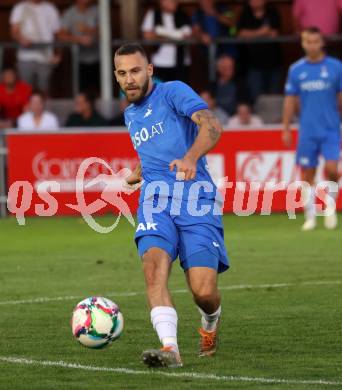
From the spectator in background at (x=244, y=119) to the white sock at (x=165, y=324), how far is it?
12.7 metres

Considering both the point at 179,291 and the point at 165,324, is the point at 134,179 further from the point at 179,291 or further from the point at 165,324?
the point at 179,291

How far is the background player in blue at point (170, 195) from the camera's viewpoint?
8078mm

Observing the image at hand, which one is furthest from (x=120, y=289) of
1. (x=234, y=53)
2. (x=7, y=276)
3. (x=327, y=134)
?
(x=234, y=53)

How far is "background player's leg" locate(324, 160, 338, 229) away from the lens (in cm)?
1722

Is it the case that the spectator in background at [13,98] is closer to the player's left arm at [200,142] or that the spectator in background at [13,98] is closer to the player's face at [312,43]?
the player's face at [312,43]

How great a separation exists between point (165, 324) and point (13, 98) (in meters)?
14.7

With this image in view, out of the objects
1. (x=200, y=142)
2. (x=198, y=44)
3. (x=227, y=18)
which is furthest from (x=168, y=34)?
(x=200, y=142)

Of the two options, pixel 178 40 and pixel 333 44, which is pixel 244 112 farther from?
pixel 333 44

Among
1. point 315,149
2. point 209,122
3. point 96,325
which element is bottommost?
point 315,149

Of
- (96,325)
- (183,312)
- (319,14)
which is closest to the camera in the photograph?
(96,325)

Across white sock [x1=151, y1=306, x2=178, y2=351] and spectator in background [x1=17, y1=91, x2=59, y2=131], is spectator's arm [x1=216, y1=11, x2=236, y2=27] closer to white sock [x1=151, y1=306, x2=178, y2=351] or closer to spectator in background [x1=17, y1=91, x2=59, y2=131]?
spectator in background [x1=17, y1=91, x2=59, y2=131]

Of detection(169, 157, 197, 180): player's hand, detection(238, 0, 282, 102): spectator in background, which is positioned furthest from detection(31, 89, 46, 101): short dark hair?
detection(169, 157, 197, 180): player's hand

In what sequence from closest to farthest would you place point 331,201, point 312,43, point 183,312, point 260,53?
point 183,312 → point 312,43 → point 331,201 → point 260,53

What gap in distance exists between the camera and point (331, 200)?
57.7ft
